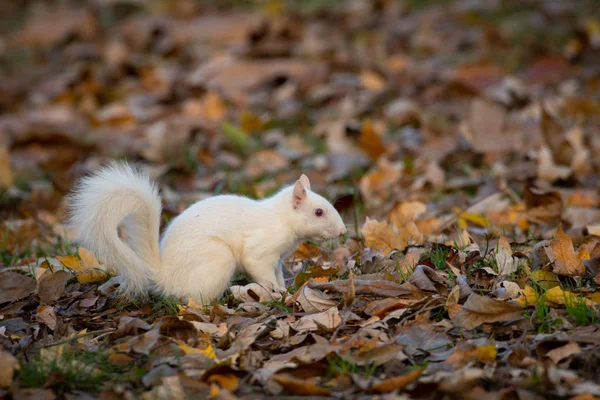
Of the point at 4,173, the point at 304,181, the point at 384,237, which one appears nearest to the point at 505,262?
the point at 384,237

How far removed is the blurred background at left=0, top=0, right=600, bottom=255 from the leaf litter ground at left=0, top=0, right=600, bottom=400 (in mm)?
27

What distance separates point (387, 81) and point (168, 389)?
564 cm

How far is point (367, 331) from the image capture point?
9.67ft

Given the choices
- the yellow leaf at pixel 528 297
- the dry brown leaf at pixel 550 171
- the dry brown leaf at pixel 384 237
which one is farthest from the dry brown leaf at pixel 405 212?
the yellow leaf at pixel 528 297

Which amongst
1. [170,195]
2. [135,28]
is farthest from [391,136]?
[135,28]

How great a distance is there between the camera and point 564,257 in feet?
10.7

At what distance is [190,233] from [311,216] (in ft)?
1.89

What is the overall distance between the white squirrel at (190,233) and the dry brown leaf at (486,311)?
0.86 m

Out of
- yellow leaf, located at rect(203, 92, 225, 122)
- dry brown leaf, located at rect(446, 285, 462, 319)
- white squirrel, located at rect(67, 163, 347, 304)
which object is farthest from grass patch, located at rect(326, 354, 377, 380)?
yellow leaf, located at rect(203, 92, 225, 122)

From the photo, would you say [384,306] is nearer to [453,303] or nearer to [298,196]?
[453,303]

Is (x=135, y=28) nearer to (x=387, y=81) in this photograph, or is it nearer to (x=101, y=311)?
(x=387, y=81)

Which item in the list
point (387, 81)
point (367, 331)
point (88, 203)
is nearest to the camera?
point (367, 331)

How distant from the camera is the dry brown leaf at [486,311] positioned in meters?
2.88

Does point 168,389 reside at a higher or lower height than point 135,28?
lower
